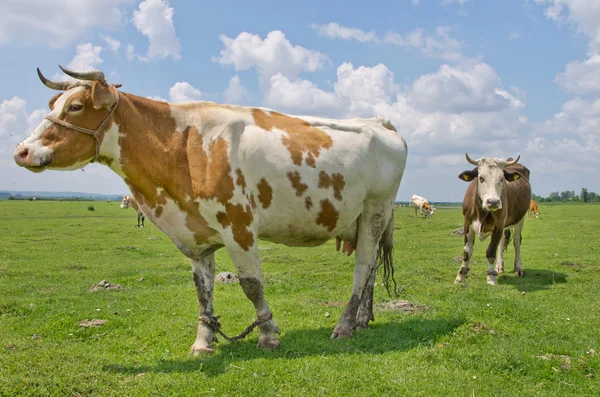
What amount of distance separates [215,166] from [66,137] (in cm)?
171

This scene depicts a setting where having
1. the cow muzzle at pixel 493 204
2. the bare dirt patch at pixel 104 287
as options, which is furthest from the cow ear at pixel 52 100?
the cow muzzle at pixel 493 204

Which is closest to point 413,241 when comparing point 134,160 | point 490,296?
point 490,296

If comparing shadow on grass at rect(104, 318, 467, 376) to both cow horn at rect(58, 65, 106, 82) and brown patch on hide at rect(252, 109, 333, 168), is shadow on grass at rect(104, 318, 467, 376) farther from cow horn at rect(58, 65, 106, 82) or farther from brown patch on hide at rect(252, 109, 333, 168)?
cow horn at rect(58, 65, 106, 82)

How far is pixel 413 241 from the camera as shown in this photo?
2255 centimetres

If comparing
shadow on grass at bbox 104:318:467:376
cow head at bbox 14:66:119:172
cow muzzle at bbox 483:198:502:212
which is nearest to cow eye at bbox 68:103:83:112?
cow head at bbox 14:66:119:172

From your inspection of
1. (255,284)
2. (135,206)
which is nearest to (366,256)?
(255,284)

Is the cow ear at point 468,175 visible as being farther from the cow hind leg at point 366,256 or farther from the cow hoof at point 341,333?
the cow hoof at point 341,333

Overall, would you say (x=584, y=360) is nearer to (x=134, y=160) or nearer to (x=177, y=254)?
(x=134, y=160)

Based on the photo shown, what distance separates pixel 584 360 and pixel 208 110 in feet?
17.9

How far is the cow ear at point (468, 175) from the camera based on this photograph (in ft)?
41.0

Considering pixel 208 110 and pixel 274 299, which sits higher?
pixel 208 110

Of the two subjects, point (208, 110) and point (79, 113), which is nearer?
point (79, 113)

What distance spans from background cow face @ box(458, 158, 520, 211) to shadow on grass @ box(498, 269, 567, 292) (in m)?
1.98

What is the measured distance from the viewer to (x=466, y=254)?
1245 centimetres
